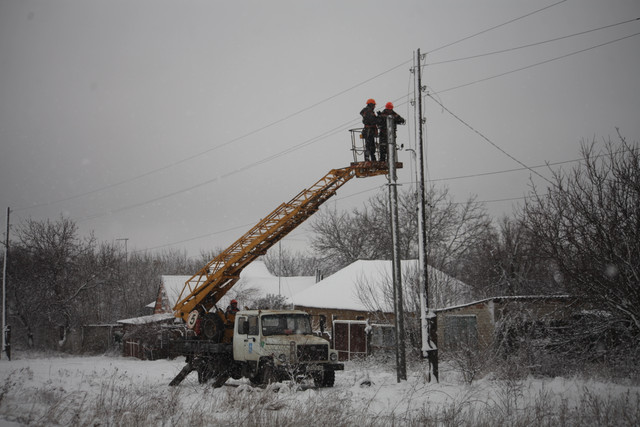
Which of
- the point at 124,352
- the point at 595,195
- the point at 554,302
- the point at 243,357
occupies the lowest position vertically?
the point at 124,352

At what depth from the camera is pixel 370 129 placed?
581 inches

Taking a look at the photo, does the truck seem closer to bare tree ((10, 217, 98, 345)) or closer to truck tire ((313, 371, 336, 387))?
truck tire ((313, 371, 336, 387))

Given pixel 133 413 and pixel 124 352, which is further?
pixel 124 352

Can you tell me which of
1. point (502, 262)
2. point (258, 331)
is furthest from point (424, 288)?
point (502, 262)

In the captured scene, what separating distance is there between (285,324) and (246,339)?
47.8 inches

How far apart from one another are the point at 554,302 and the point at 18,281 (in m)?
37.1

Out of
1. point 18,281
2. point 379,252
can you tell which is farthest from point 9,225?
point 379,252

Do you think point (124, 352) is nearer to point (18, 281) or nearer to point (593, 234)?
point (18, 281)

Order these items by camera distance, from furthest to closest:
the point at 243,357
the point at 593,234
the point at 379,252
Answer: the point at 379,252 → the point at 243,357 → the point at 593,234

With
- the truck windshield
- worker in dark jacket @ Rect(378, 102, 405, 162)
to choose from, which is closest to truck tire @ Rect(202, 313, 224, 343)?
the truck windshield

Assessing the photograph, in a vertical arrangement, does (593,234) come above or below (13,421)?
above

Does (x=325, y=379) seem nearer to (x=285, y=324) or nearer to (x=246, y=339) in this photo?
(x=285, y=324)

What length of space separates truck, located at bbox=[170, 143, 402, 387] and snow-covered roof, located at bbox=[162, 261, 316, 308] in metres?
25.1

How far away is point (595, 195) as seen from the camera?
12125 mm
